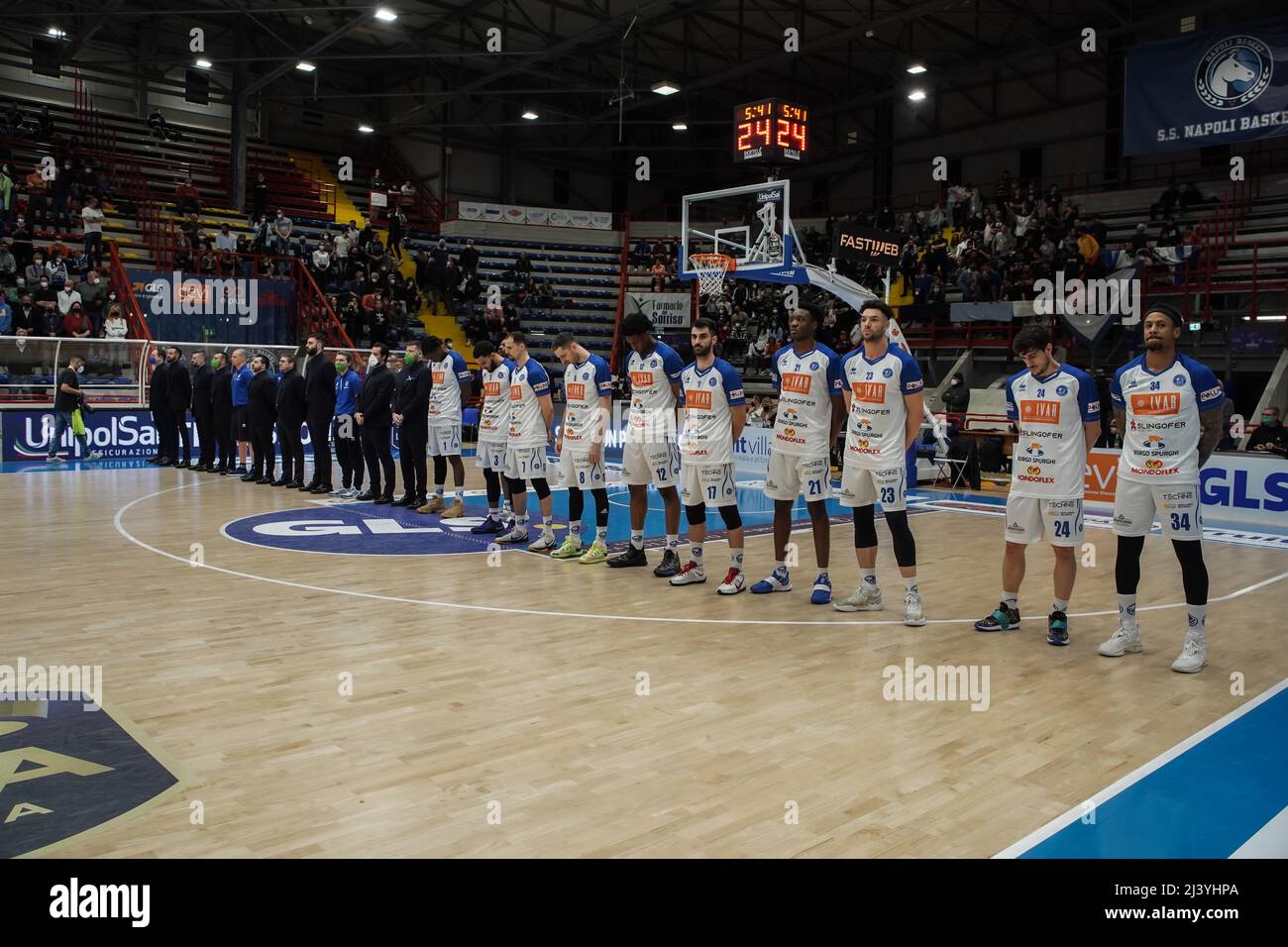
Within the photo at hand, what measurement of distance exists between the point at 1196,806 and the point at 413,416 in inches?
357

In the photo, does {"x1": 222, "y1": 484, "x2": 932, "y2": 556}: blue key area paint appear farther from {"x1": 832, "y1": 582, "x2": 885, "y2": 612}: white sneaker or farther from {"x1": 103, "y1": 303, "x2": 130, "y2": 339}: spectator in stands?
{"x1": 103, "y1": 303, "x2": 130, "y2": 339}: spectator in stands

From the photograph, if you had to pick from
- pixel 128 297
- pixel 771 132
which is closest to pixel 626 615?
pixel 771 132

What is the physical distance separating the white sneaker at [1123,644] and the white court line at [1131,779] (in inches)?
31.3

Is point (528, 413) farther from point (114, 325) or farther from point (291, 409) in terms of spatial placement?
point (114, 325)

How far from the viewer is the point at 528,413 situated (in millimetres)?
9117

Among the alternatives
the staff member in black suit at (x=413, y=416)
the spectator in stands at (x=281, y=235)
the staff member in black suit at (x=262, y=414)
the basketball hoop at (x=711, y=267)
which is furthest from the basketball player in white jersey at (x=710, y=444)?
the spectator in stands at (x=281, y=235)

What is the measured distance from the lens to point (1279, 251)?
65.5ft

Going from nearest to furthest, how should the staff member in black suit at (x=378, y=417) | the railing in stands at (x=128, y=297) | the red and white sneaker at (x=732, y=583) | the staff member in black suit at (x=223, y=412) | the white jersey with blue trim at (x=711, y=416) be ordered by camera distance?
the red and white sneaker at (x=732, y=583) < the white jersey with blue trim at (x=711, y=416) < the staff member in black suit at (x=378, y=417) < the staff member in black suit at (x=223, y=412) < the railing in stands at (x=128, y=297)

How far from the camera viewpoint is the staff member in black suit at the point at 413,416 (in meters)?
11.1

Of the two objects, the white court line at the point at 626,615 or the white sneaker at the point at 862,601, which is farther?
the white sneaker at the point at 862,601

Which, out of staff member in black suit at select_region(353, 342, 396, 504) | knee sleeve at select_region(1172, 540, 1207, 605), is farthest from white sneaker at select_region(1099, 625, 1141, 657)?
staff member in black suit at select_region(353, 342, 396, 504)

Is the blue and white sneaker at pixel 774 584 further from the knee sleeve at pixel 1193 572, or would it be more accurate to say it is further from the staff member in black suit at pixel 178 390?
the staff member in black suit at pixel 178 390

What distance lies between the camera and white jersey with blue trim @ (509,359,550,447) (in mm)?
9133
